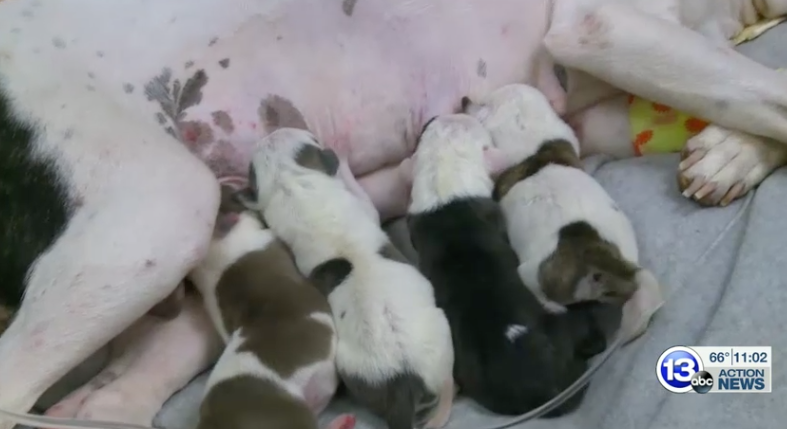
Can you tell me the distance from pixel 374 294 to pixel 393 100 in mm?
565

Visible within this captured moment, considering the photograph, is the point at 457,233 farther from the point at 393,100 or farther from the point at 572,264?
the point at 393,100

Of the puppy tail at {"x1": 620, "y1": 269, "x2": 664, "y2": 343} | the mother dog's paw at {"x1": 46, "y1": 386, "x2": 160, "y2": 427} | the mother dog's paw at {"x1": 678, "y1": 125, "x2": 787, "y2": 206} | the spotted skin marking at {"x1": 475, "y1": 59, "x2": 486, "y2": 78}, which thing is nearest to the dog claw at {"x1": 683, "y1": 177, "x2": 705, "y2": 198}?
the mother dog's paw at {"x1": 678, "y1": 125, "x2": 787, "y2": 206}

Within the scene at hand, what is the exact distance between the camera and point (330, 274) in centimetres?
142

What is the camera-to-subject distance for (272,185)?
157 centimetres

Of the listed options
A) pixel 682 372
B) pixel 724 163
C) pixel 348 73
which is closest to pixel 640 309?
pixel 682 372

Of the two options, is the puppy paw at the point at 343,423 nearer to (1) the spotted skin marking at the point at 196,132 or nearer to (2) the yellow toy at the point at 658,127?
(1) the spotted skin marking at the point at 196,132

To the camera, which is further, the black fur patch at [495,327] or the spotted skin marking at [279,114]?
the spotted skin marking at [279,114]

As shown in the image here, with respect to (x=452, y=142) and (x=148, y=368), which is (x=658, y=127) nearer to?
(x=452, y=142)

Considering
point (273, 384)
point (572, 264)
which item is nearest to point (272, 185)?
point (273, 384)

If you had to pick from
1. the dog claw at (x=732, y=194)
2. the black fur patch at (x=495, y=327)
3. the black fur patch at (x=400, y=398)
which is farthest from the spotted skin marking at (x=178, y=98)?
the dog claw at (x=732, y=194)

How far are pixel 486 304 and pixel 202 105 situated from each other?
66 centimetres

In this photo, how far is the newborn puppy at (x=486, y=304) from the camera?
1286mm

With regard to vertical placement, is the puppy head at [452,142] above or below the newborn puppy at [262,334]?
above

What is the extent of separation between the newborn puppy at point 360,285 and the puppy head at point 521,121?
320mm
